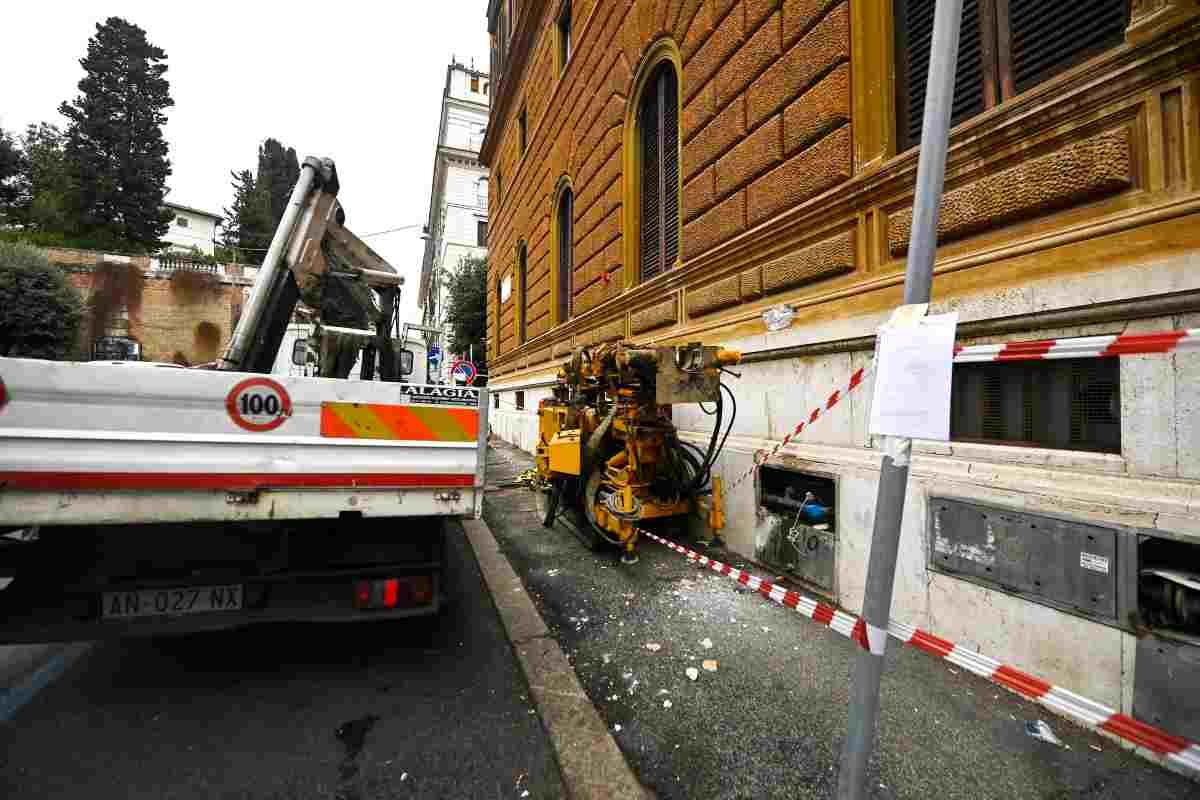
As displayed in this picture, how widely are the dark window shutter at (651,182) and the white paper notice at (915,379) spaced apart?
16.5 ft

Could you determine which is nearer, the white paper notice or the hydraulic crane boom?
the white paper notice

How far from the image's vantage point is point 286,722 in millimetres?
2203

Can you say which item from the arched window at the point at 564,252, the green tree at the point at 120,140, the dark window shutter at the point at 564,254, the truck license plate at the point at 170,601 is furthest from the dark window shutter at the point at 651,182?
the green tree at the point at 120,140

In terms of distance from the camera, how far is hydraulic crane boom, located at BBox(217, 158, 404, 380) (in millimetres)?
3557

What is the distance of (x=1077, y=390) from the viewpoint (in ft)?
7.64

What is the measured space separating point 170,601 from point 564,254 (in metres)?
8.94

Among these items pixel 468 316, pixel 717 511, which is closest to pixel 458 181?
pixel 468 316

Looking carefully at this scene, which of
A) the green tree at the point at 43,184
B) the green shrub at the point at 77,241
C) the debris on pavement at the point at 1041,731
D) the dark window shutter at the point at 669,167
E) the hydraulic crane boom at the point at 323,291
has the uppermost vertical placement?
the green tree at the point at 43,184

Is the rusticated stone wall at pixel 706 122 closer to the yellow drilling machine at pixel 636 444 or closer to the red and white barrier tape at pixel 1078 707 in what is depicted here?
the yellow drilling machine at pixel 636 444

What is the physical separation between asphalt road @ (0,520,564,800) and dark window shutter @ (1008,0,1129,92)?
4374 mm

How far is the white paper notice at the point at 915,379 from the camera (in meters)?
1.28

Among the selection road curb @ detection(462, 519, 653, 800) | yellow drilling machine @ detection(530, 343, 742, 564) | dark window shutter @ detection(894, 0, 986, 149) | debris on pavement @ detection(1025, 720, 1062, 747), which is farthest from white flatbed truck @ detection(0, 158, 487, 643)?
dark window shutter @ detection(894, 0, 986, 149)

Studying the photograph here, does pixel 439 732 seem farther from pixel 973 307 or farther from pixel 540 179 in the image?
pixel 540 179

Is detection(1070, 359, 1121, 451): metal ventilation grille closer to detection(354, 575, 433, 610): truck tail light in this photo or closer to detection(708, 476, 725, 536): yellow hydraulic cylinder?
detection(708, 476, 725, 536): yellow hydraulic cylinder
